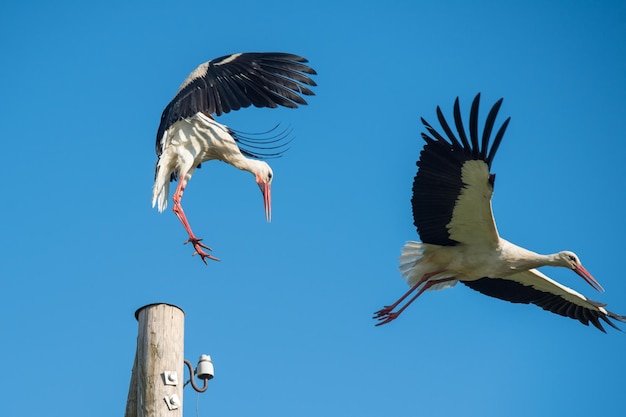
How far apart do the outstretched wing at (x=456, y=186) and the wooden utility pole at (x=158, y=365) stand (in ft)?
13.1

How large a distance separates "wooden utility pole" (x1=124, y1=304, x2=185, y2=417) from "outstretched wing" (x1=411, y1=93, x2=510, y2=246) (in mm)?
3986

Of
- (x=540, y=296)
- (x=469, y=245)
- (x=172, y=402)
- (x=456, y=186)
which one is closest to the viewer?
(x=172, y=402)

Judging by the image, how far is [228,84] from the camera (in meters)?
10.0

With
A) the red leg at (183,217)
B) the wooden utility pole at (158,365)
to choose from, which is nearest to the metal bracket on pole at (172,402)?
the wooden utility pole at (158,365)

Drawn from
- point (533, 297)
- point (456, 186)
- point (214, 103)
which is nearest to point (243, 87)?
point (214, 103)

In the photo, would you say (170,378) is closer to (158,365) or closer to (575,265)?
(158,365)

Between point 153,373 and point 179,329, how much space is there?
0.92 feet

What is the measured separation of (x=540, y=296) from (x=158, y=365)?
6319mm

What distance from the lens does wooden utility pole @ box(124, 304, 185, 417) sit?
5.66 meters

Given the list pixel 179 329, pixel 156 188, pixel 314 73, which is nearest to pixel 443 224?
pixel 314 73

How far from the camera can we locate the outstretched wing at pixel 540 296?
36.1 ft

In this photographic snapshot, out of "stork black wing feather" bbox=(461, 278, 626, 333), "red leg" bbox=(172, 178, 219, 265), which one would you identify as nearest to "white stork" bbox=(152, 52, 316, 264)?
"red leg" bbox=(172, 178, 219, 265)

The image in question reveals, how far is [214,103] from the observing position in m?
9.87

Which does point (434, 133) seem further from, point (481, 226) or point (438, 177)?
point (481, 226)
